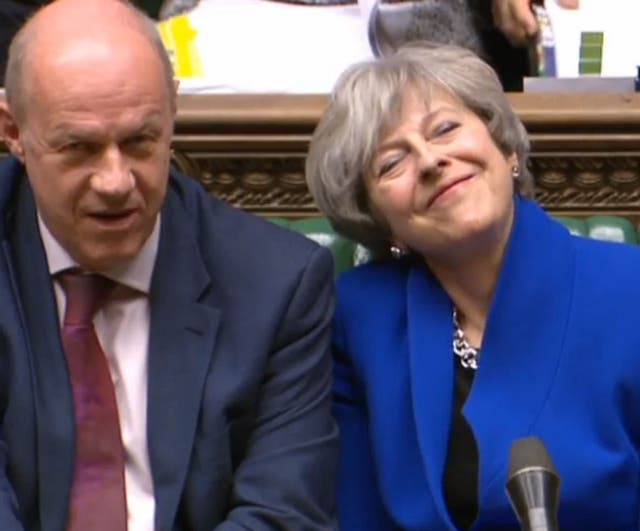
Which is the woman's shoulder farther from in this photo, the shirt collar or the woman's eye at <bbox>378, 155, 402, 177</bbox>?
the shirt collar

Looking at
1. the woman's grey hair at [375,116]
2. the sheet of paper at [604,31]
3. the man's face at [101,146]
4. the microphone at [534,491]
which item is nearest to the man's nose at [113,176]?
the man's face at [101,146]

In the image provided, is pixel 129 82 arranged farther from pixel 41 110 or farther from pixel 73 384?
pixel 73 384

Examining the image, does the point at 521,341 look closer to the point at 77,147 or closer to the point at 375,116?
the point at 375,116

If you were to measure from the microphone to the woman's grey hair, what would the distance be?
805 millimetres

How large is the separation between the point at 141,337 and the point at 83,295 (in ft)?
0.30

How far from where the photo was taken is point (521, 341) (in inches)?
81.4

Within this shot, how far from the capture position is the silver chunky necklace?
2.10 metres

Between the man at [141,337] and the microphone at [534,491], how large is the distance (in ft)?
1.98

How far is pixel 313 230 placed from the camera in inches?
96.3

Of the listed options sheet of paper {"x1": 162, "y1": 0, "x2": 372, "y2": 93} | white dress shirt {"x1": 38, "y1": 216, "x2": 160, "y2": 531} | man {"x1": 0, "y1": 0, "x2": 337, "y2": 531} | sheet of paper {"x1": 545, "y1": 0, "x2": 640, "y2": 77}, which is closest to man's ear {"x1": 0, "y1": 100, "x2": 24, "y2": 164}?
man {"x1": 0, "y1": 0, "x2": 337, "y2": 531}

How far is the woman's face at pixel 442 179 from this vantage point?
203cm

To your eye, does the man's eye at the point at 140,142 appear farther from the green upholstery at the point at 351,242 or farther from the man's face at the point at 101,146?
the green upholstery at the point at 351,242

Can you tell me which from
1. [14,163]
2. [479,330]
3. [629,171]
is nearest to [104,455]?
[14,163]

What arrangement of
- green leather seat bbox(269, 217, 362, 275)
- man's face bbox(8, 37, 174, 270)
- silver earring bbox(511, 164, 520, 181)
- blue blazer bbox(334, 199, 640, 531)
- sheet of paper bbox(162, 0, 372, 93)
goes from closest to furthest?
man's face bbox(8, 37, 174, 270)
blue blazer bbox(334, 199, 640, 531)
silver earring bbox(511, 164, 520, 181)
green leather seat bbox(269, 217, 362, 275)
sheet of paper bbox(162, 0, 372, 93)
